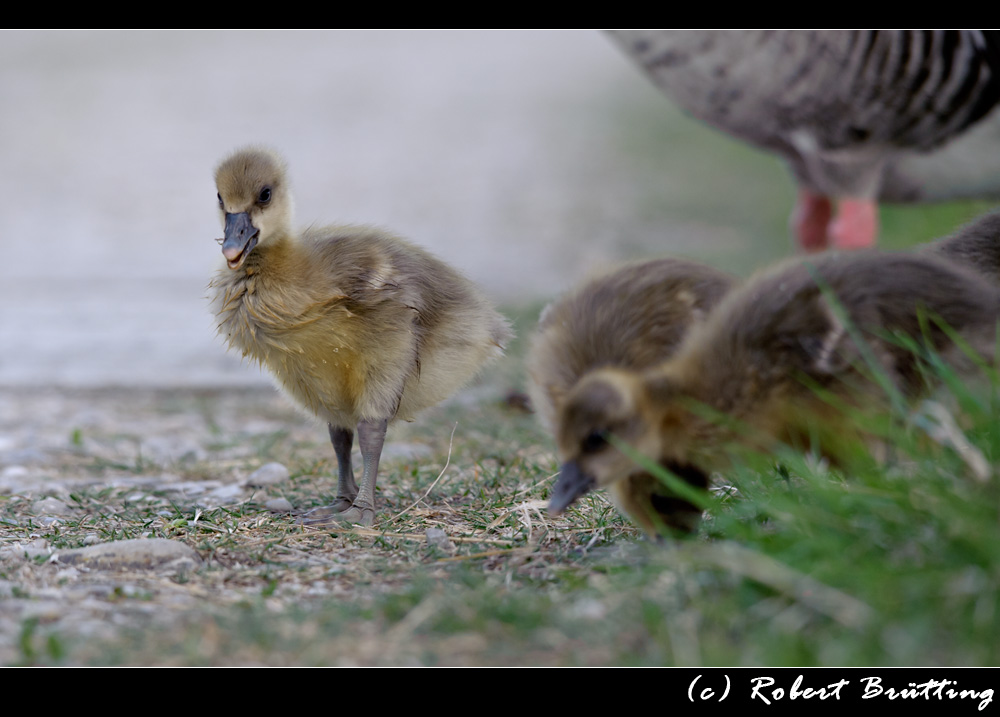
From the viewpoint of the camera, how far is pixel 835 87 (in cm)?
655

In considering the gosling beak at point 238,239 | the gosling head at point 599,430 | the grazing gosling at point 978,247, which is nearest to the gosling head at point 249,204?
the gosling beak at point 238,239

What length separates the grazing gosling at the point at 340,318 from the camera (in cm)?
419

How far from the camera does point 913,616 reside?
2.54m

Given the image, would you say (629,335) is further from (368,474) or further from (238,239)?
(238,239)

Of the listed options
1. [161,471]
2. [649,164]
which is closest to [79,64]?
[649,164]

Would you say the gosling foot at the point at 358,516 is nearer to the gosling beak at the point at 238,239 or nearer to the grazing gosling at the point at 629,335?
the grazing gosling at the point at 629,335

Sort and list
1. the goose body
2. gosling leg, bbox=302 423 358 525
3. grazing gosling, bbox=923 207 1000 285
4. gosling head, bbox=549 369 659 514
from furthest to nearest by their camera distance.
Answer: the goose body < gosling leg, bbox=302 423 358 525 < grazing gosling, bbox=923 207 1000 285 < gosling head, bbox=549 369 659 514

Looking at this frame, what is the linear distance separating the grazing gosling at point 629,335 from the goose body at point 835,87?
314cm

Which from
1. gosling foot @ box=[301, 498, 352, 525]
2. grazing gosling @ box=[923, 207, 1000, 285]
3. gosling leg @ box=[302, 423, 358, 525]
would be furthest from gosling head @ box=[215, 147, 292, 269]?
grazing gosling @ box=[923, 207, 1000, 285]

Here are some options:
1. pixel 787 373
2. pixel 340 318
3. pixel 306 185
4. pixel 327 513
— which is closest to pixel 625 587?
pixel 787 373

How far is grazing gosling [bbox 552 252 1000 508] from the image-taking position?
3.22m

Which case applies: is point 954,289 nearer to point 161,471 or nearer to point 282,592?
point 282,592

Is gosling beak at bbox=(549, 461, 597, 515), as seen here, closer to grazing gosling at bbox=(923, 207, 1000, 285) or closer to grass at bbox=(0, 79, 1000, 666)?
grass at bbox=(0, 79, 1000, 666)

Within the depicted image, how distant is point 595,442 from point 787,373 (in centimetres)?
56
